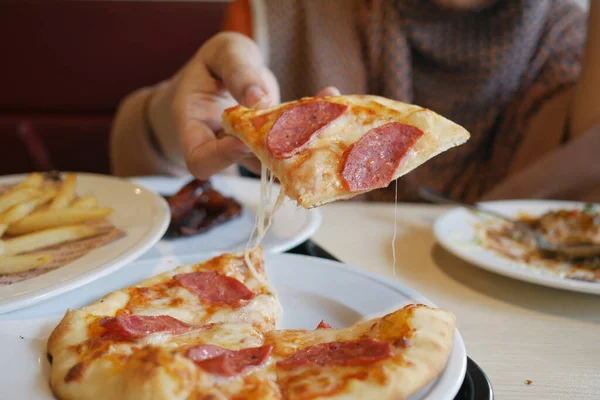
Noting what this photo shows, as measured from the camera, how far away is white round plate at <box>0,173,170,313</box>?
927mm

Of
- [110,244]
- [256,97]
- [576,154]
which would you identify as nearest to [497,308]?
[256,97]

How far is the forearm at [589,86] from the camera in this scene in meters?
2.21

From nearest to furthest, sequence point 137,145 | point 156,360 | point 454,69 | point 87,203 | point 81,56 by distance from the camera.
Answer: point 156,360 → point 87,203 → point 137,145 → point 454,69 → point 81,56

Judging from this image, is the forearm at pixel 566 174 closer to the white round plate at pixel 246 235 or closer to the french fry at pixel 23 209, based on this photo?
the white round plate at pixel 246 235

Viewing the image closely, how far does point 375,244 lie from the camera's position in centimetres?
153

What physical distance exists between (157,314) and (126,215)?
470mm

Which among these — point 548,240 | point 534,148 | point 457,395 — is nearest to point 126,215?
point 457,395

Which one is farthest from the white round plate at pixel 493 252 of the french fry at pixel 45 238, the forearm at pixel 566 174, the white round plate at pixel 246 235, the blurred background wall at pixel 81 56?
the blurred background wall at pixel 81 56

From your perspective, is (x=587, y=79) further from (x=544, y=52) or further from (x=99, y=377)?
(x=99, y=377)

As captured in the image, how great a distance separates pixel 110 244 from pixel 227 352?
1.62 feet

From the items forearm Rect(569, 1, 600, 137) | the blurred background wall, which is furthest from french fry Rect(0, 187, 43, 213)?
the blurred background wall

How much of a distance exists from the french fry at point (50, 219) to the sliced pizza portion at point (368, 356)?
0.60 meters

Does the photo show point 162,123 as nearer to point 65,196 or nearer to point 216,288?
point 65,196

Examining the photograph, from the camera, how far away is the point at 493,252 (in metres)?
1.41
